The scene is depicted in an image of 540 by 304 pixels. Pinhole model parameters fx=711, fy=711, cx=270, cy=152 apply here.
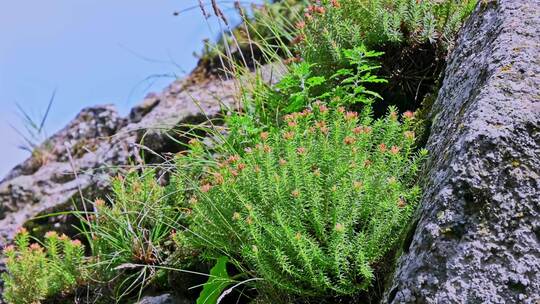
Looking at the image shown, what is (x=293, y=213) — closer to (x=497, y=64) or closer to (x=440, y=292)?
(x=440, y=292)

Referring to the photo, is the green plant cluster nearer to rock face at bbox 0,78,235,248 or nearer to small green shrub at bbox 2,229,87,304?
rock face at bbox 0,78,235,248

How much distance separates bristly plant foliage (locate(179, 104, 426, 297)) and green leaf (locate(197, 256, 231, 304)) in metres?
Result: 0.08

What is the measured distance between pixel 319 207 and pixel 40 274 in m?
2.36

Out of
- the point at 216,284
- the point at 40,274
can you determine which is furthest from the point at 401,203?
the point at 40,274

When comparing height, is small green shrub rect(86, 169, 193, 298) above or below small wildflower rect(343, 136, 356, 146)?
below

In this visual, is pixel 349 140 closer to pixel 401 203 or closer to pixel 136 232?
pixel 401 203

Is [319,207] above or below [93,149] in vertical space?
above

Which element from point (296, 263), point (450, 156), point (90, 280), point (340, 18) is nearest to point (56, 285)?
point (90, 280)

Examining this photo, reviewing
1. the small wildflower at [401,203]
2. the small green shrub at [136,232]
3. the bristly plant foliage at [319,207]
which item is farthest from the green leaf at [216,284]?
the small wildflower at [401,203]

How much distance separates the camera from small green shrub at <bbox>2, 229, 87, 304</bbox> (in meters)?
4.67

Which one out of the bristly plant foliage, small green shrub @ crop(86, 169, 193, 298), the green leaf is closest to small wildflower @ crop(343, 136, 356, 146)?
the bristly plant foliage

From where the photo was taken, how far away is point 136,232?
4.73 metres

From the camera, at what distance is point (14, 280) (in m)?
4.75

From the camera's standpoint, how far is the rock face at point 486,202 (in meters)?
2.60
